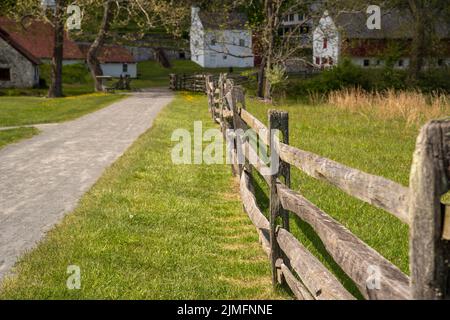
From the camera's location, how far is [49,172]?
1095 cm

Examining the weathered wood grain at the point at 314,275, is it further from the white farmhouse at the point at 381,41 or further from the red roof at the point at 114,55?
the red roof at the point at 114,55

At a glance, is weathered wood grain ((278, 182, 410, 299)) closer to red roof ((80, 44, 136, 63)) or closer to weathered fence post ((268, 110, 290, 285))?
weathered fence post ((268, 110, 290, 285))

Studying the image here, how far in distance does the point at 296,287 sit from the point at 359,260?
1.42 m

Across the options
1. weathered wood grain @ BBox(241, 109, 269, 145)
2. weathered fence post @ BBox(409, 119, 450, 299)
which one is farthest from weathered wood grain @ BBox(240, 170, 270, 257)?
weathered fence post @ BBox(409, 119, 450, 299)

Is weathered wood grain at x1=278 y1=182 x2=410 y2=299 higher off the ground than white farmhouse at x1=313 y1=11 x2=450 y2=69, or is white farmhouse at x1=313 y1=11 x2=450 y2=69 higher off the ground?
white farmhouse at x1=313 y1=11 x2=450 y2=69

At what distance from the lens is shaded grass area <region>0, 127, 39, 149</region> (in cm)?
1543

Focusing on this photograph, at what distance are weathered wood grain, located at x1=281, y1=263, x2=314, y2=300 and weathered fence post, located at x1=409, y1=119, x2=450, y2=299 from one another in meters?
1.59

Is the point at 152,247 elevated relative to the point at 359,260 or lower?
lower

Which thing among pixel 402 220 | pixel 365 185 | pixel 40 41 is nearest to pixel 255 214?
pixel 365 185

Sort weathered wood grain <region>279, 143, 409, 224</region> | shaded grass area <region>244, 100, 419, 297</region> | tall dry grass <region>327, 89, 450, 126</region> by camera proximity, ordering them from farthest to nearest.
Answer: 1. tall dry grass <region>327, 89, 450, 126</region>
2. shaded grass area <region>244, 100, 419, 297</region>
3. weathered wood grain <region>279, 143, 409, 224</region>

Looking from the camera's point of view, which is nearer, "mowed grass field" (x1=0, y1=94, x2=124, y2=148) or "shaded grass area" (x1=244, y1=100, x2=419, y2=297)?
"shaded grass area" (x1=244, y1=100, x2=419, y2=297)

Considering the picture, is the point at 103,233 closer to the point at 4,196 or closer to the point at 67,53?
the point at 4,196

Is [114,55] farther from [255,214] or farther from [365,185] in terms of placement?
[365,185]
